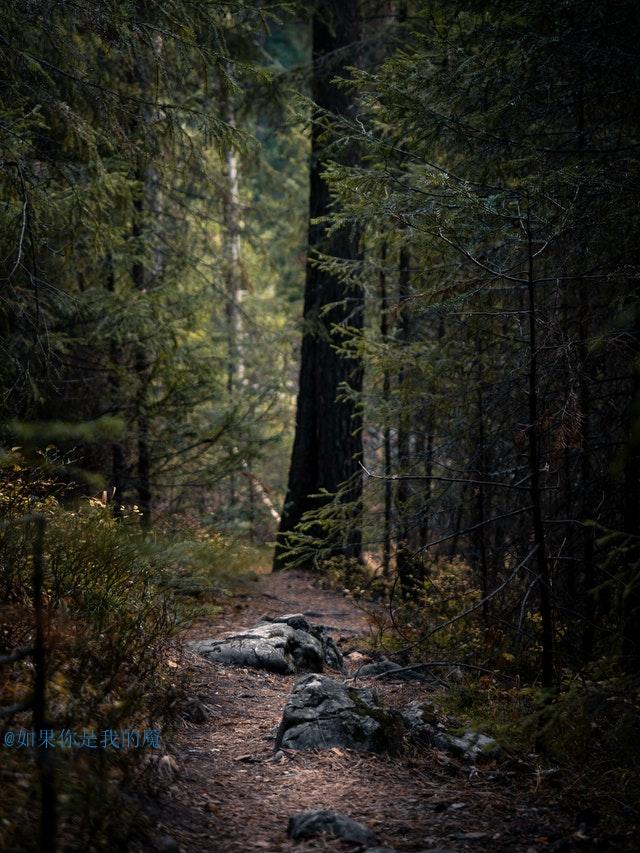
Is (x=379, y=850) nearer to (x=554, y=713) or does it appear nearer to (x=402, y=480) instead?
(x=554, y=713)

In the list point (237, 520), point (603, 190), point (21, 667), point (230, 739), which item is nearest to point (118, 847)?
point (21, 667)

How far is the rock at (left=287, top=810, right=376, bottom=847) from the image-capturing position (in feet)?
10.6

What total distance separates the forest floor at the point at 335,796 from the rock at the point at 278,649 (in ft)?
2.99

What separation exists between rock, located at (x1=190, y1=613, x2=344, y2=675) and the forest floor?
912 millimetres

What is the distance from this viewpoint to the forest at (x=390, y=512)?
3400 mm

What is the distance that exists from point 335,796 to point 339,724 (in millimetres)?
692

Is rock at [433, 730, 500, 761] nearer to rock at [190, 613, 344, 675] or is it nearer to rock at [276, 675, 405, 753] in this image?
rock at [276, 675, 405, 753]

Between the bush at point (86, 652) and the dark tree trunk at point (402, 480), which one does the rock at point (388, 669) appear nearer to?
the dark tree trunk at point (402, 480)

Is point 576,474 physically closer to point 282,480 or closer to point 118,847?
point 118,847

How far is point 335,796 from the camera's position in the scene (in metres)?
3.77

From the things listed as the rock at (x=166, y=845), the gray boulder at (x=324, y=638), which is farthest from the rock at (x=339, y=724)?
the gray boulder at (x=324, y=638)

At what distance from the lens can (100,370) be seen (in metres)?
9.16

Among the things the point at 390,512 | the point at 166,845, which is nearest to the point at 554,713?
the point at 166,845

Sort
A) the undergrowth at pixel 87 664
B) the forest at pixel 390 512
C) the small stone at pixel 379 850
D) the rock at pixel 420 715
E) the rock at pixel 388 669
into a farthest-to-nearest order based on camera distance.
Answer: the rock at pixel 388 669, the rock at pixel 420 715, the forest at pixel 390 512, the small stone at pixel 379 850, the undergrowth at pixel 87 664
